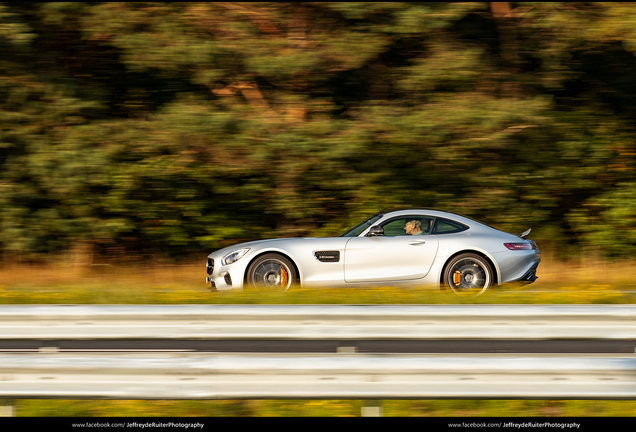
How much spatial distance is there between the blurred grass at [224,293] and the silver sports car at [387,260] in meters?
0.27

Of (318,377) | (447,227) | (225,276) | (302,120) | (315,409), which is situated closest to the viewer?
(318,377)

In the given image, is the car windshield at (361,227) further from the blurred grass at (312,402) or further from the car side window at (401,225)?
the blurred grass at (312,402)

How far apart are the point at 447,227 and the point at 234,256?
279 cm

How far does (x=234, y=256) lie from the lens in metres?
8.78

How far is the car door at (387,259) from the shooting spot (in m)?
8.54

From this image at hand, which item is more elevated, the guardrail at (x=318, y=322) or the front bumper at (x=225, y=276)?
the front bumper at (x=225, y=276)

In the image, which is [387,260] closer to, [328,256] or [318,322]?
[328,256]

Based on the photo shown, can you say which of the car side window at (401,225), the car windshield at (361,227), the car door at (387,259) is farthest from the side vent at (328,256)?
the car side window at (401,225)

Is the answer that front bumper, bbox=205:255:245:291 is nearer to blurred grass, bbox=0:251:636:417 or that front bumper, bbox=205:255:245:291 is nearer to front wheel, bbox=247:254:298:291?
front wheel, bbox=247:254:298:291

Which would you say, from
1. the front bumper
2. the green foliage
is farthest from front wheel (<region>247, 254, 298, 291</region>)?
the green foliage

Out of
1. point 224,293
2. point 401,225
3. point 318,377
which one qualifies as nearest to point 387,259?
point 401,225

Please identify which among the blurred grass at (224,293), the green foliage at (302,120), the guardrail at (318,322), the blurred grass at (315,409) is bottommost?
the blurred grass at (315,409)

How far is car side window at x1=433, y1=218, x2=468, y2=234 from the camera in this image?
8844mm
